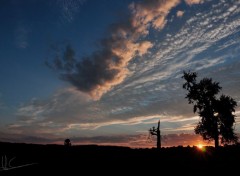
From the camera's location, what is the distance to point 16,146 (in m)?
12.6

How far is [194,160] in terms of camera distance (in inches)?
544

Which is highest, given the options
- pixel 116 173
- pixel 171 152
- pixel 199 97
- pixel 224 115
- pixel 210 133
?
pixel 199 97

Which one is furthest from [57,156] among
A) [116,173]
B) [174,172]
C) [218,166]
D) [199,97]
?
[199,97]

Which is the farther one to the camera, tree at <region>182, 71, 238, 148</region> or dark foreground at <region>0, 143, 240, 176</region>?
tree at <region>182, 71, 238, 148</region>

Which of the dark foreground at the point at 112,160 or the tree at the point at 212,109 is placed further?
the tree at the point at 212,109

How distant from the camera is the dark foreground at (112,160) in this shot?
1169cm

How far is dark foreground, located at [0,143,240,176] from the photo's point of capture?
11.7 metres

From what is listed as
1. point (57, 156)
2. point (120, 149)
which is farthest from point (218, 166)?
point (57, 156)

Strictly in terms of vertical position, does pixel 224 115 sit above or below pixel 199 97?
below

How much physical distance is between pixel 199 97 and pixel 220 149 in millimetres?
25319

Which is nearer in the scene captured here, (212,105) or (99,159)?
(99,159)

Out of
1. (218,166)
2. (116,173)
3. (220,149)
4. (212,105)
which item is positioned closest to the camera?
(116,173)

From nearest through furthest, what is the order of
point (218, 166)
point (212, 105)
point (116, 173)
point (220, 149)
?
point (116, 173) → point (218, 166) → point (220, 149) → point (212, 105)

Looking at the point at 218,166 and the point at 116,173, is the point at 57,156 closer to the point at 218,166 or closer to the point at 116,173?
the point at 116,173
